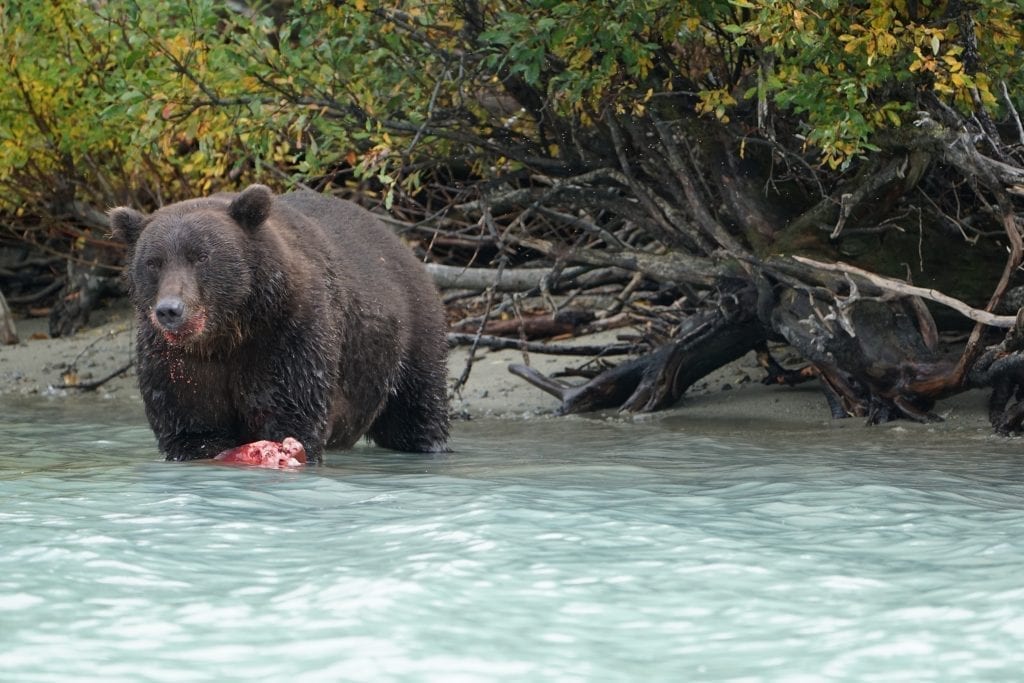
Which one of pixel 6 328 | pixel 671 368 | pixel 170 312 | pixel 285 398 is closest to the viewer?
pixel 170 312

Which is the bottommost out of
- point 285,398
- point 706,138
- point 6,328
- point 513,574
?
point 513,574

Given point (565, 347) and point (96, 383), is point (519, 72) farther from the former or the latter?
point (96, 383)

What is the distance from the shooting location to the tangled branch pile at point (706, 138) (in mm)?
7445

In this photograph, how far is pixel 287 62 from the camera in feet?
30.5

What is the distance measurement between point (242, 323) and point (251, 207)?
0.53 meters

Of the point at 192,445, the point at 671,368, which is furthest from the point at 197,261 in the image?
the point at 671,368

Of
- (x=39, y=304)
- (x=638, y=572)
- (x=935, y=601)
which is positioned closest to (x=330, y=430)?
(x=638, y=572)

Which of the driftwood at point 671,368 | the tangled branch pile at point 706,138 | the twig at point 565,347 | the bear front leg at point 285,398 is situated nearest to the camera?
the bear front leg at point 285,398

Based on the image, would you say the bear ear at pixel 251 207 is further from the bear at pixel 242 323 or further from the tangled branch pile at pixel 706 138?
the tangled branch pile at pixel 706 138

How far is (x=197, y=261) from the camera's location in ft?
22.0

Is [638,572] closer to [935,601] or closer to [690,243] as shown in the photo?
[935,601]

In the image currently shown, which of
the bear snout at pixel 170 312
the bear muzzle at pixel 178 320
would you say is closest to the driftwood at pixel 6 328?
the bear muzzle at pixel 178 320

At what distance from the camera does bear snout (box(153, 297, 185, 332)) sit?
6434mm

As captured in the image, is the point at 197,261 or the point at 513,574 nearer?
the point at 513,574
